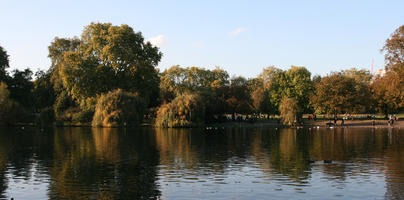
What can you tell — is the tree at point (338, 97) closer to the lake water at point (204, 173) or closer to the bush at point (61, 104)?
the bush at point (61, 104)

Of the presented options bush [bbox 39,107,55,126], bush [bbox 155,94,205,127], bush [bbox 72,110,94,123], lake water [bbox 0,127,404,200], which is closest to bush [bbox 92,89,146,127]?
bush [bbox 155,94,205,127]

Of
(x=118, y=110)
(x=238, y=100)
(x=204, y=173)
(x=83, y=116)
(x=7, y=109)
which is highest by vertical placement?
(x=238, y=100)

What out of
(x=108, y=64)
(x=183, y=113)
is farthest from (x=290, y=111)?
(x=108, y=64)

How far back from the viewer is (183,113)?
87312 mm

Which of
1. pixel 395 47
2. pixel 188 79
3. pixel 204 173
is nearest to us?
pixel 204 173

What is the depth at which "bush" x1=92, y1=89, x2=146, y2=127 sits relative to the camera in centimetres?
8694

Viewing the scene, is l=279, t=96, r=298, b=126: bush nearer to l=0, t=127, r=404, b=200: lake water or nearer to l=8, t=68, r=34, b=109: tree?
l=0, t=127, r=404, b=200: lake water

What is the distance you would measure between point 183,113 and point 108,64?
925 inches

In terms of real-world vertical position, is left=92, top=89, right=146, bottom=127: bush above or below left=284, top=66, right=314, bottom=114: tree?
below

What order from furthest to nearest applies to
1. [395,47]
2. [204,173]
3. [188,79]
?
[188,79] → [395,47] → [204,173]

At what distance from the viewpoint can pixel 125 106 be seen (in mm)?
87875

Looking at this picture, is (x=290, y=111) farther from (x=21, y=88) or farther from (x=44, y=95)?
(x=21, y=88)

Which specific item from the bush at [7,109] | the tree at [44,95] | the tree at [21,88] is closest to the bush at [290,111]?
the tree at [44,95]

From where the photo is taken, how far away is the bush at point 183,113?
86875 mm
